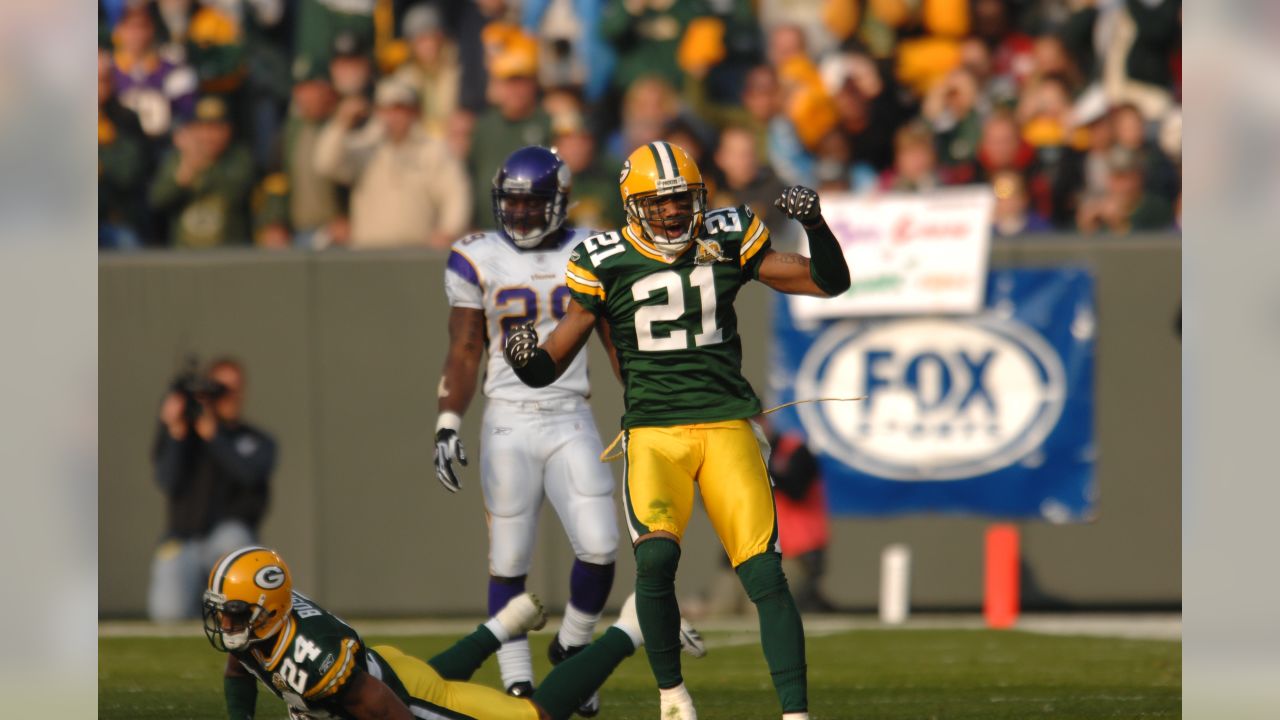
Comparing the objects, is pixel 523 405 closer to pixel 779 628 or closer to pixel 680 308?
pixel 680 308

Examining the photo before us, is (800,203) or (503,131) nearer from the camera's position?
(800,203)

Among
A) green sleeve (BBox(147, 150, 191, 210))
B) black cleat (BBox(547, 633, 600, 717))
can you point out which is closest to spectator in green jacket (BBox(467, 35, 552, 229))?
green sleeve (BBox(147, 150, 191, 210))

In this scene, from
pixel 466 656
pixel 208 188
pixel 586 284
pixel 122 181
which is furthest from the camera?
pixel 122 181

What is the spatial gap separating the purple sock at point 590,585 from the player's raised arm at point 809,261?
1.45m

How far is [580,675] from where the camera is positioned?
20.1 ft

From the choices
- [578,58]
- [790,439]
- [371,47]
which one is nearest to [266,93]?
[371,47]

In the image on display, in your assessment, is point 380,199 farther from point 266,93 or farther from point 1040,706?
point 1040,706

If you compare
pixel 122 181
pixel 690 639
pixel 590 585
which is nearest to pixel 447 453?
pixel 590 585

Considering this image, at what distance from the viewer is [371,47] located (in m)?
13.1

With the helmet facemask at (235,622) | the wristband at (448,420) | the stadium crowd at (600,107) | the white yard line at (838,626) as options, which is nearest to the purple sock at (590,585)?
the wristband at (448,420)

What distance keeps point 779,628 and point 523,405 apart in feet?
5.98

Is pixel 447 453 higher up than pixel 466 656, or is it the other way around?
pixel 447 453
